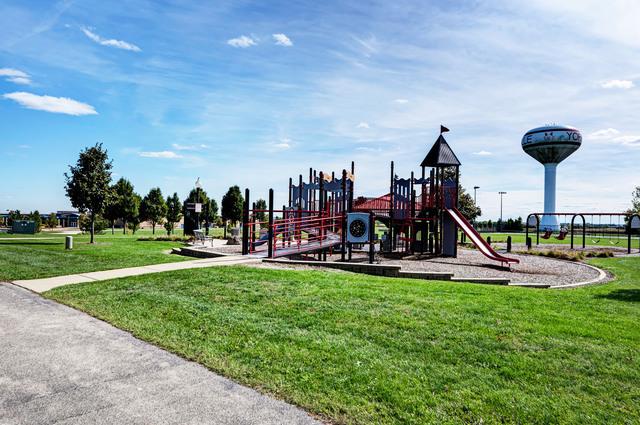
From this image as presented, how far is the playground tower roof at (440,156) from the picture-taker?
23562mm

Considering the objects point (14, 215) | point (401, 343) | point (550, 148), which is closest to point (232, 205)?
point (14, 215)

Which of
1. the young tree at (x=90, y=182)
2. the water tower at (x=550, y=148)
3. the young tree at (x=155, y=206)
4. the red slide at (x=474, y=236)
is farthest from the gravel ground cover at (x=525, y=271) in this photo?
the water tower at (x=550, y=148)

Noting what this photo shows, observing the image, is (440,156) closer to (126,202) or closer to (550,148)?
(126,202)

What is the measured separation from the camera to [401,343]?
19.3 ft

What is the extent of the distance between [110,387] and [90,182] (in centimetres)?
2548

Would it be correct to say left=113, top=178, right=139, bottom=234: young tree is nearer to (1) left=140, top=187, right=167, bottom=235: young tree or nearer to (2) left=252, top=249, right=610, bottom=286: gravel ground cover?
(1) left=140, top=187, right=167, bottom=235: young tree

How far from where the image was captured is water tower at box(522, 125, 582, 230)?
85.7 metres

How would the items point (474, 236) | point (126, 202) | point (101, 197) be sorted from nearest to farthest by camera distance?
point (474, 236) < point (101, 197) < point (126, 202)

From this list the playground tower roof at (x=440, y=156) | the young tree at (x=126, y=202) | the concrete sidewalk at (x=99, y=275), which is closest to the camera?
the concrete sidewalk at (x=99, y=275)

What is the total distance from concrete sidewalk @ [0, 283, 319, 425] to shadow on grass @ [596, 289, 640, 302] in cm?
922

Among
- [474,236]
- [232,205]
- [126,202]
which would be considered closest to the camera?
[474,236]

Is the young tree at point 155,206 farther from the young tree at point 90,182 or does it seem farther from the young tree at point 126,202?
the young tree at point 90,182

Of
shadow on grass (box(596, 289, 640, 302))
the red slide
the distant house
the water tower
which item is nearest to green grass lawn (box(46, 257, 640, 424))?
shadow on grass (box(596, 289, 640, 302))

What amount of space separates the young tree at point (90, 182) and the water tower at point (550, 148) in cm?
8582
